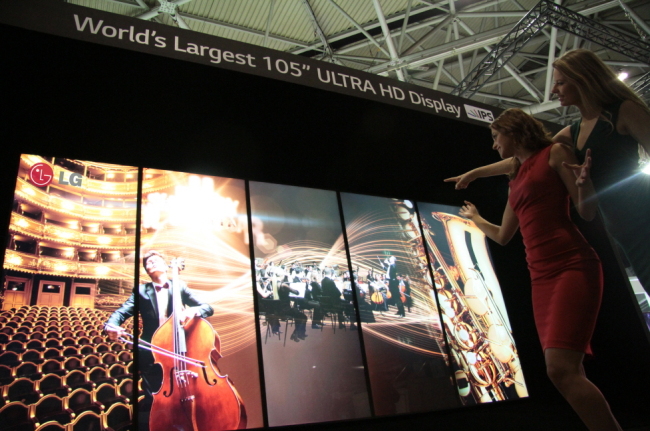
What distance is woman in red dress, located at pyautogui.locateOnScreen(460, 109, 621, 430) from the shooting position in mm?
1306

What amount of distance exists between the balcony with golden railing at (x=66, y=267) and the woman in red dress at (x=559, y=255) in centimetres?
286

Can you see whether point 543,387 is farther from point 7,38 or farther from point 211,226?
point 7,38

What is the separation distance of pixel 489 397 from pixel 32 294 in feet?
14.0

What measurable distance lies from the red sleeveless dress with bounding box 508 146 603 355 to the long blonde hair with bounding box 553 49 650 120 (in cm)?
23

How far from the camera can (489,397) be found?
14.4 feet

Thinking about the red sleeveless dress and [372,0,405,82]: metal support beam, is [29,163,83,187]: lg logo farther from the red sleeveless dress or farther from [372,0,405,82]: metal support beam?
[372,0,405,82]: metal support beam

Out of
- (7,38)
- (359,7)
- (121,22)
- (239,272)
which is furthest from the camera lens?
(359,7)

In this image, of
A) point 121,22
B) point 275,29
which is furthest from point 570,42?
point 121,22

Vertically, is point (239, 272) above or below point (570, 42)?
below

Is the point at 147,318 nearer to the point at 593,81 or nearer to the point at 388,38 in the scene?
the point at 593,81

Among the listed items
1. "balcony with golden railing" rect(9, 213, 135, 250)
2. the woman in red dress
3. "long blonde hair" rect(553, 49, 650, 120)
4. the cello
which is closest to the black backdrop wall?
"balcony with golden railing" rect(9, 213, 135, 250)

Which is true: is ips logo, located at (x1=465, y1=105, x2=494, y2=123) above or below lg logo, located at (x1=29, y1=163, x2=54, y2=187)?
above

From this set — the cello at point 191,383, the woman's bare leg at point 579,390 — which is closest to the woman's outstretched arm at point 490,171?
the woman's bare leg at point 579,390

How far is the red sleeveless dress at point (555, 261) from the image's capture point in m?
1.33
